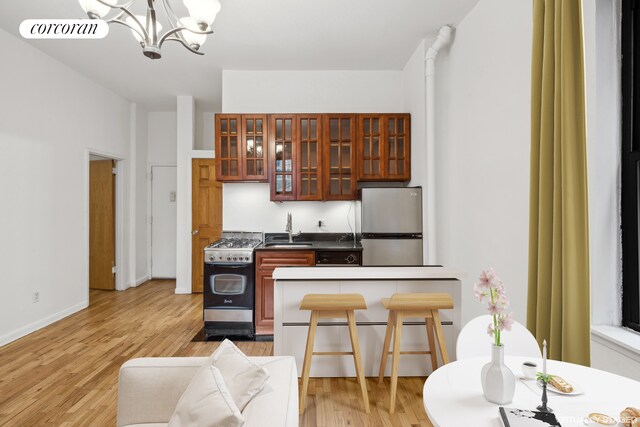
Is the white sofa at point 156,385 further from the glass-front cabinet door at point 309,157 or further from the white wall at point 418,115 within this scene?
the glass-front cabinet door at point 309,157

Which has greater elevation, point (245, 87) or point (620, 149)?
point (245, 87)

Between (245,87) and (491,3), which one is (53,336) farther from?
(491,3)

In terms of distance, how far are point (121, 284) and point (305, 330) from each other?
14.0 feet

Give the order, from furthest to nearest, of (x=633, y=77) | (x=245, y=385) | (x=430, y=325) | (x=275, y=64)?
(x=275, y=64) → (x=430, y=325) → (x=633, y=77) → (x=245, y=385)

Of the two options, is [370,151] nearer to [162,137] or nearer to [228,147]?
[228,147]

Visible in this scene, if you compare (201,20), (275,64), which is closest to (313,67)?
(275,64)

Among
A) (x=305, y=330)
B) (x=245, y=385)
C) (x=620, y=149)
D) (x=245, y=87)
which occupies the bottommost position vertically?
(x=305, y=330)

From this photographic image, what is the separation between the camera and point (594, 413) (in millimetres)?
1028

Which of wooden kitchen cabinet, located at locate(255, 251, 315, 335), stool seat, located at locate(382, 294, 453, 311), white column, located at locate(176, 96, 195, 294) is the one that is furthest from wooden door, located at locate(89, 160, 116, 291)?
stool seat, located at locate(382, 294, 453, 311)

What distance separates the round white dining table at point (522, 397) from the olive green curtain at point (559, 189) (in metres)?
0.48

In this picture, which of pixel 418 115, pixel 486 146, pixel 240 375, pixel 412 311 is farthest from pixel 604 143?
pixel 418 115

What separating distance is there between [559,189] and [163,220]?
597 cm

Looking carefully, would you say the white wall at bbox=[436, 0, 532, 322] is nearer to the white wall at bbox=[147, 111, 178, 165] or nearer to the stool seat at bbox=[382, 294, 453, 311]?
the stool seat at bbox=[382, 294, 453, 311]

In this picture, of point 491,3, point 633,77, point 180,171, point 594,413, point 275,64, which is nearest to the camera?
point 594,413
